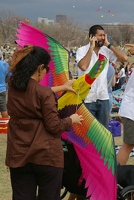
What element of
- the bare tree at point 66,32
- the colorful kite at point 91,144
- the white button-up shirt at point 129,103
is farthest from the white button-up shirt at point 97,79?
the bare tree at point 66,32

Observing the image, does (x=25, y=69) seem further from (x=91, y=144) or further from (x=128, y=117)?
(x=128, y=117)

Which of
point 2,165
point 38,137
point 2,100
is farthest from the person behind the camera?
point 2,100

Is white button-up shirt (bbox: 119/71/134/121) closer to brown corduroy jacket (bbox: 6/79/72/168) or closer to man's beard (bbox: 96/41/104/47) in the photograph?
man's beard (bbox: 96/41/104/47)

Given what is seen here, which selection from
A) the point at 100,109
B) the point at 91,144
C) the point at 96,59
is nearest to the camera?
the point at 91,144

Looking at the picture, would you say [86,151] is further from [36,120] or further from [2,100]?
[2,100]

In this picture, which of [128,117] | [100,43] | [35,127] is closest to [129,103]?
[128,117]

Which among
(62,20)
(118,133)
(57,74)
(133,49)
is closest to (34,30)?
(57,74)

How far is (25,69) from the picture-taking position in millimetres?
2984

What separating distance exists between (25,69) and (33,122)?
0.35 m

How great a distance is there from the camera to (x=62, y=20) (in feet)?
236

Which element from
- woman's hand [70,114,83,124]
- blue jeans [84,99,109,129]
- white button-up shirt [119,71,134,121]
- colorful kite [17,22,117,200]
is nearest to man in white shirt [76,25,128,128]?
blue jeans [84,99,109,129]

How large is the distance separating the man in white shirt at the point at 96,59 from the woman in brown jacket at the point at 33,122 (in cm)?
180

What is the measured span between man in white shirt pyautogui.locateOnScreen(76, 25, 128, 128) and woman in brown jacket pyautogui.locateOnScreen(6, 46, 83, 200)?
1.80 metres

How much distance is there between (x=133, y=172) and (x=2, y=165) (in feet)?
8.07
